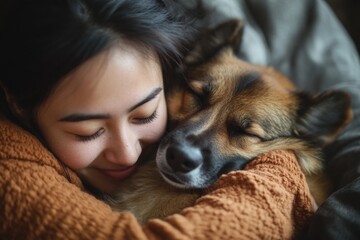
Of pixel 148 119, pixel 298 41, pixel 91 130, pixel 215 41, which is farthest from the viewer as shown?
pixel 298 41

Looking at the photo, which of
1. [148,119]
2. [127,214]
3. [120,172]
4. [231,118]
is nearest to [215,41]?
[231,118]

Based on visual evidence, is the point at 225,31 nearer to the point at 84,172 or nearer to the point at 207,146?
the point at 207,146

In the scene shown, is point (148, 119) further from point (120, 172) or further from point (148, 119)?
point (120, 172)

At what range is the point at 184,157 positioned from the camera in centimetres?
133

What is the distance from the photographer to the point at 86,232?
1.11m

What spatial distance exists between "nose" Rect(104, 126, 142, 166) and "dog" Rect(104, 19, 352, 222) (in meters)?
0.09

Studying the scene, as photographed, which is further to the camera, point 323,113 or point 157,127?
point 323,113

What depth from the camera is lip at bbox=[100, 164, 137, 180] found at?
4.95ft

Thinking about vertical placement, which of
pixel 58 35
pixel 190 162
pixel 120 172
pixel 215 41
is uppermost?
pixel 58 35

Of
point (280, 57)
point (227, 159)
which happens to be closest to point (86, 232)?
point (227, 159)

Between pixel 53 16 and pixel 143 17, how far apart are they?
27 cm

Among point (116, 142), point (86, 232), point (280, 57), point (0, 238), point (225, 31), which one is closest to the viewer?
point (86, 232)

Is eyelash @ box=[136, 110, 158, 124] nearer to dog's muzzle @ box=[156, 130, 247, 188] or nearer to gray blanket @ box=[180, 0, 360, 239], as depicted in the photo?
dog's muzzle @ box=[156, 130, 247, 188]

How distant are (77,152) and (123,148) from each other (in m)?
0.14
